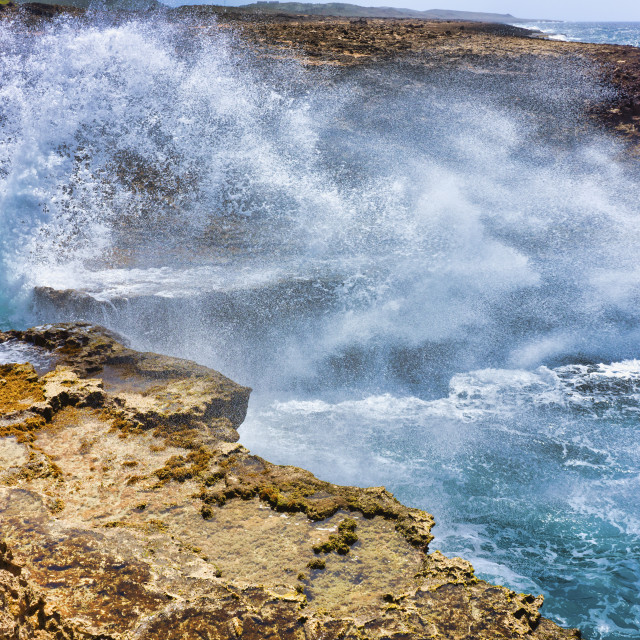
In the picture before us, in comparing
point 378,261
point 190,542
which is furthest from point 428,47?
point 190,542

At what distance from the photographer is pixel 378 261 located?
8.31 m

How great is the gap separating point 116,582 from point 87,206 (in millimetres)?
8655

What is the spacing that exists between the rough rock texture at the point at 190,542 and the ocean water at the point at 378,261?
4.56 feet

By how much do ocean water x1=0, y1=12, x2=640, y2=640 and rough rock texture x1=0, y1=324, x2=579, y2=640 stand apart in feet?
4.56

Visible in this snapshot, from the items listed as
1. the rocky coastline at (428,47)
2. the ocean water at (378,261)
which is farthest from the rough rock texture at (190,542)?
the rocky coastline at (428,47)

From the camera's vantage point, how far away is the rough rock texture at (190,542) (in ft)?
8.68

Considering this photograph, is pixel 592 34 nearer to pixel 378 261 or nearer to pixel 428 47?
pixel 428 47

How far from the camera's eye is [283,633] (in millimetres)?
2621

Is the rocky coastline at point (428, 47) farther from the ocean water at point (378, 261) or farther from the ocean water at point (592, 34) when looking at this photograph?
the ocean water at point (592, 34)

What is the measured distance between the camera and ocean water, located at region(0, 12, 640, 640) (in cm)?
537

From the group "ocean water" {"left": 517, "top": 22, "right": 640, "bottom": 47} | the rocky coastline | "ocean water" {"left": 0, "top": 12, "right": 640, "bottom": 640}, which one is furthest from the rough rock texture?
"ocean water" {"left": 517, "top": 22, "right": 640, "bottom": 47}

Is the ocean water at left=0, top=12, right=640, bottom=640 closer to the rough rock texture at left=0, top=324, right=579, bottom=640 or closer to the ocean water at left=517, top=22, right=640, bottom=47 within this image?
the rough rock texture at left=0, top=324, right=579, bottom=640

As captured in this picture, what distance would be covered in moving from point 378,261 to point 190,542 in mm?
5794

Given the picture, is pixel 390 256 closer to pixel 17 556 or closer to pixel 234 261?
pixel 234 261
